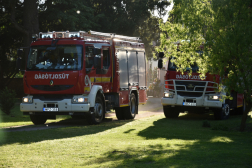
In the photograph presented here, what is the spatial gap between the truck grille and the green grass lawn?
291 cm

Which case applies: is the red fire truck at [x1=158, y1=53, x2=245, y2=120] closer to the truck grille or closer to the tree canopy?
the truck grille

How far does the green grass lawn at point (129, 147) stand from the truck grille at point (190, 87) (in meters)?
2.91

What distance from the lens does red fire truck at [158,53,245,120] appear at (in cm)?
1656

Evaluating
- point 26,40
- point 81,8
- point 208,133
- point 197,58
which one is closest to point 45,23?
point 81,8

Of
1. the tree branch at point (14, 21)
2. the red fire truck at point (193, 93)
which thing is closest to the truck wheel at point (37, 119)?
the red fire truck at point (193, 93)

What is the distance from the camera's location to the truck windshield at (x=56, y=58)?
47.1 feet

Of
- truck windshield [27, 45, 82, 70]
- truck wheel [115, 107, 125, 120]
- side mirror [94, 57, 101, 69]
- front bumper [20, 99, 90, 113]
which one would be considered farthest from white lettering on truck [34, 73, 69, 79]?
truck wheel [115, 107, 125, 120]

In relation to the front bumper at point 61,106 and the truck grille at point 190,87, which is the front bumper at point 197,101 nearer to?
the truck grille at point 190,87

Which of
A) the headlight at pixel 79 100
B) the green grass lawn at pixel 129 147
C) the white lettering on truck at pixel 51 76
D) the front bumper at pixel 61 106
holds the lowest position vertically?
the green grass lawn at pixel 129 147

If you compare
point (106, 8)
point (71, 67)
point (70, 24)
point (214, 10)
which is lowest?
point (71, 67)

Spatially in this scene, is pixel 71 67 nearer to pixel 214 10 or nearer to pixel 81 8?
pixel 214 10

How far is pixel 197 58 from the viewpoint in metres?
14.2

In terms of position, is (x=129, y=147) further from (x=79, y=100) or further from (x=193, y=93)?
(x=193, y=93)

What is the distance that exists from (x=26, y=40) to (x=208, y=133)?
1616 cm
